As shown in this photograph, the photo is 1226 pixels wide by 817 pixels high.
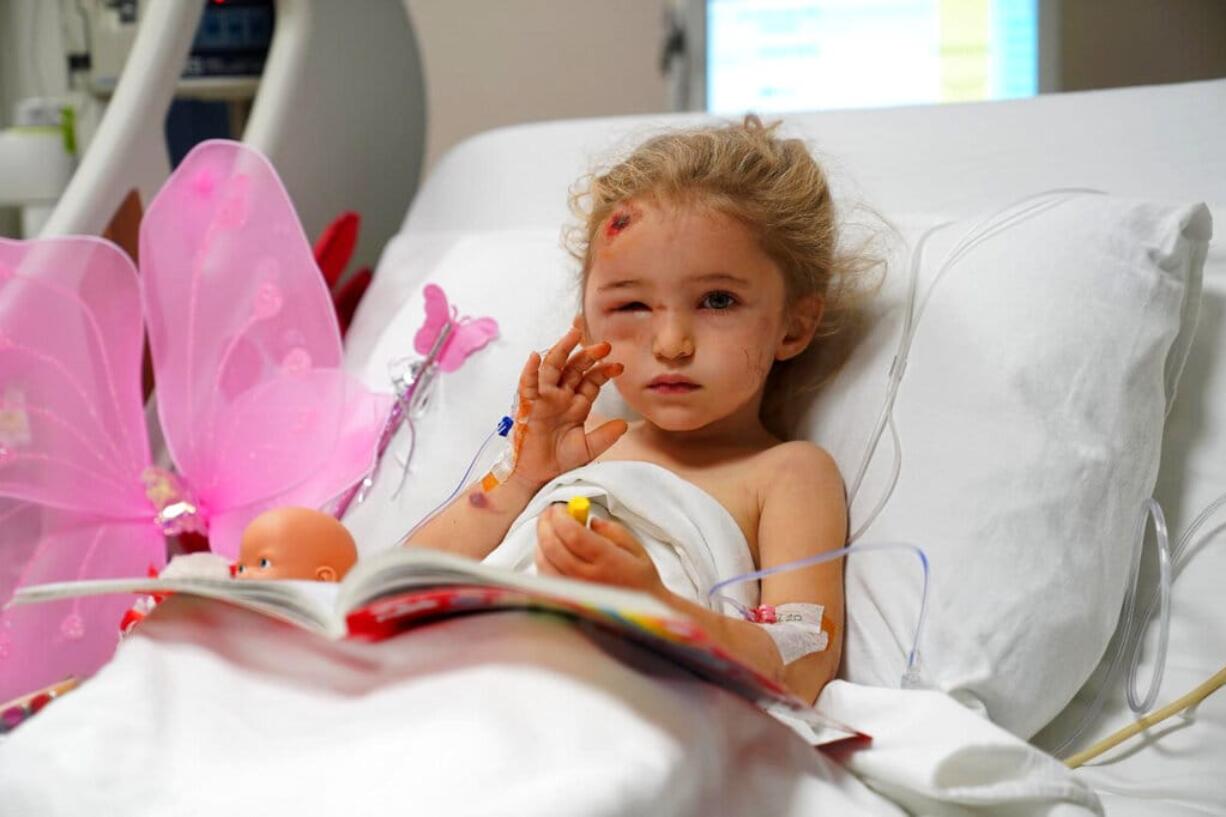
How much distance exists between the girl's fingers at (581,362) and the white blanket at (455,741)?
32 centimetres

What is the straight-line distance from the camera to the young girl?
1.05 meters

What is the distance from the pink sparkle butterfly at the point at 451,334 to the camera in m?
1.34

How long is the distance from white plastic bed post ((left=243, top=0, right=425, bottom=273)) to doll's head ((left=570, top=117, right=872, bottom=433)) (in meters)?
0.67

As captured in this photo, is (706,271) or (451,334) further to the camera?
(451,334)

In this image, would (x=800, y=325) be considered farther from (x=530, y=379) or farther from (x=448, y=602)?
(x=448, y=602)

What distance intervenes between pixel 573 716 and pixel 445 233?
98 cm

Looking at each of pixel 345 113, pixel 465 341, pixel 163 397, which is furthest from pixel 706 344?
pixel 345 113

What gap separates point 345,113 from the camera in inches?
70.0

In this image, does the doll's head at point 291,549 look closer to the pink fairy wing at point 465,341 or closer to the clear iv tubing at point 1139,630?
the pink fairy wing at point 465,341

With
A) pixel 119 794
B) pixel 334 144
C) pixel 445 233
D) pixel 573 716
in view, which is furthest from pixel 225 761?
pixel 334 144

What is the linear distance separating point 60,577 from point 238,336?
0.95 feet

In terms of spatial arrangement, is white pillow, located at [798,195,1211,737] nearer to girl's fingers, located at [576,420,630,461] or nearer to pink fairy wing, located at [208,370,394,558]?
girl's fingers, located at [576,420,630,461]

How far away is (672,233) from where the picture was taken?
1.07 m

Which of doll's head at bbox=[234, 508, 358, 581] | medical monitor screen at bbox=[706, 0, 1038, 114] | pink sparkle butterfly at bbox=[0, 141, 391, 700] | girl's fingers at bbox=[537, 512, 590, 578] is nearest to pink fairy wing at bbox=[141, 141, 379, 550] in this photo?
pink sparkle butterfly at bbox=[0, 141, 391, 700]
